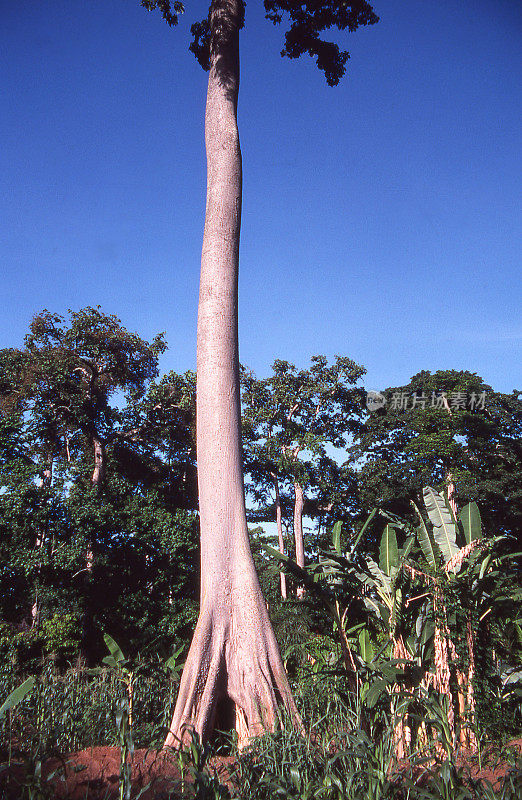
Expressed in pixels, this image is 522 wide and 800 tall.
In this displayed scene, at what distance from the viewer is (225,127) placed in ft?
17.2

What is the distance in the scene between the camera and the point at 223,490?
4.07 meters

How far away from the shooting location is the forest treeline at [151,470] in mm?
12773

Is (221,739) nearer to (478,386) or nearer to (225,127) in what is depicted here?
(225,127)

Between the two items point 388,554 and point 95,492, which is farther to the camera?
point 95,492

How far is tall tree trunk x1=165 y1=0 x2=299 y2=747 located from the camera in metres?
3.56

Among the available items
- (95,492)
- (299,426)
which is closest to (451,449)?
(299,426)

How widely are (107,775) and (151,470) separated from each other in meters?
A: 14.8

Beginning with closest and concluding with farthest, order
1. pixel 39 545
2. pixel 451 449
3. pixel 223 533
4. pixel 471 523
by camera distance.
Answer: pixel 223 533
pixel 471 523
pixel 39 545
pixel 451 449

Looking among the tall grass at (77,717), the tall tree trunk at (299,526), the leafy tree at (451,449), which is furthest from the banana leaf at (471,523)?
the tall tree trunk at (299,526)

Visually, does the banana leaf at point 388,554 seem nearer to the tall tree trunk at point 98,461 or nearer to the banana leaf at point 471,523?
the banana leaf at point 471,523

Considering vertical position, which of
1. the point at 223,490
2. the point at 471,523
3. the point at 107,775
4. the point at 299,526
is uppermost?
the point at 223,490

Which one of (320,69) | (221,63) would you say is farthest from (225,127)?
(320,69)

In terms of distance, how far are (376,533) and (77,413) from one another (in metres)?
13.1

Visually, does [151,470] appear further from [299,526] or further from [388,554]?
[388,554]
